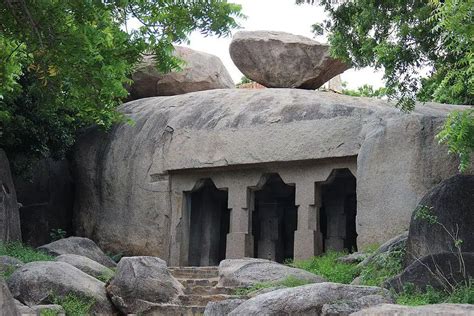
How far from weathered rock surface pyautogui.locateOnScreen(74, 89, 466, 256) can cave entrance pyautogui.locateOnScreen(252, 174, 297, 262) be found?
3.43 metres

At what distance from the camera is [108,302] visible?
11219 mm

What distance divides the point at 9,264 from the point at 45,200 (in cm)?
595

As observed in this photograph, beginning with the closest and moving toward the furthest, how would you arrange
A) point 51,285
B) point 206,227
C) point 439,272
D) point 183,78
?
point 439,272
point 51,285
point 206,227
point 183,78

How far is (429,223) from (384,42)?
103 inches

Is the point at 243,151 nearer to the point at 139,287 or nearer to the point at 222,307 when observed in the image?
the point at 139,287

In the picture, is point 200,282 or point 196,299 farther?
Answer: point 200,282

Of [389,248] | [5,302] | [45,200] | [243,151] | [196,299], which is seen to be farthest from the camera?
[45,200]

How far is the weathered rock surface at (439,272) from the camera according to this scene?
29.4ft

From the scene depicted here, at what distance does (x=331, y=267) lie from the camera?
13.2 metres

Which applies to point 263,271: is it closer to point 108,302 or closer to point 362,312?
point 108,302

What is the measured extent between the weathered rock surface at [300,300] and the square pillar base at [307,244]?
733 centimetres

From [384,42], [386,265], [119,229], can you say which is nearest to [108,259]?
[119,229]

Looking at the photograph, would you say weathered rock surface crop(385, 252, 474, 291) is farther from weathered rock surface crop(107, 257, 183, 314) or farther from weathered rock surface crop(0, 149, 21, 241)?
weathered rock surface crop(0, 149, 21, 241)

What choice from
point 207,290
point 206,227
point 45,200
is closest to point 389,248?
point 207,290
